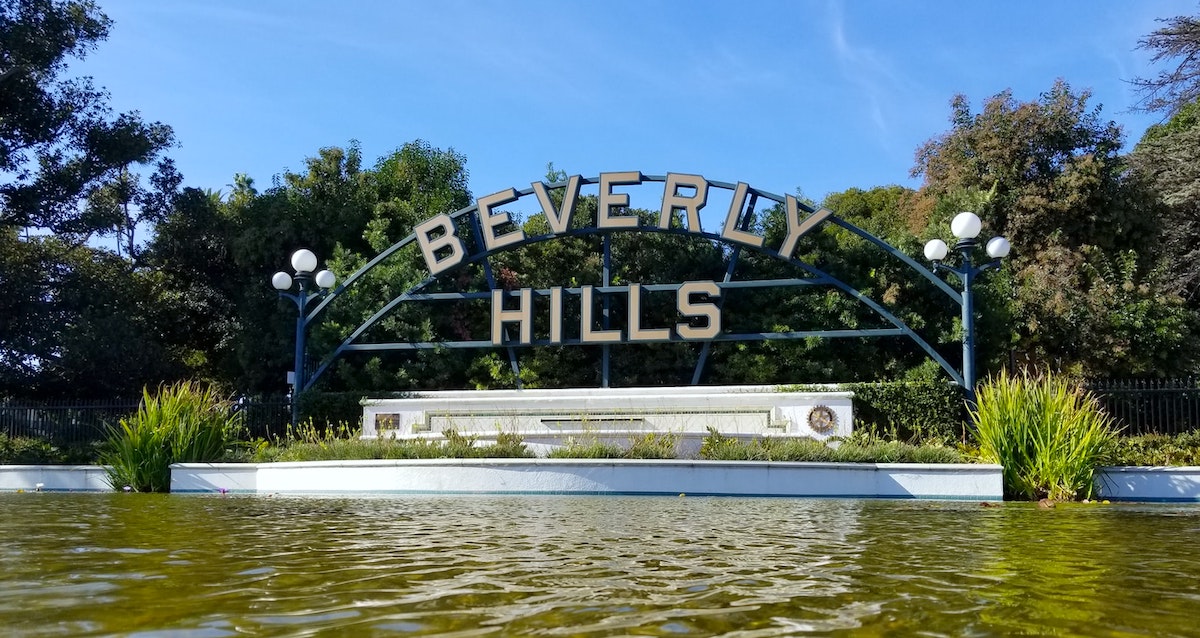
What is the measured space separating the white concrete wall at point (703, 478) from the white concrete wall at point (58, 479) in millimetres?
5410

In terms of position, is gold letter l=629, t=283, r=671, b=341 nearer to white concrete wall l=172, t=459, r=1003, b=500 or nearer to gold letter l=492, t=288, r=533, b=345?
gold letter l=492, t=288, r=533, b=345

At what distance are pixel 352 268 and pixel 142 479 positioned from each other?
27.7 ft

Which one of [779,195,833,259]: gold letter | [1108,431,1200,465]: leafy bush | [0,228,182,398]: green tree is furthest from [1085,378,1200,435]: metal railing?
[0,228,182,398]: green tree

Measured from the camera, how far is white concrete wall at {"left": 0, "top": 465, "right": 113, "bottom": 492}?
47.4 feet

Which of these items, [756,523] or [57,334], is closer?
[756,523]

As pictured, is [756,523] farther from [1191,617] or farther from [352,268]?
[352,268]

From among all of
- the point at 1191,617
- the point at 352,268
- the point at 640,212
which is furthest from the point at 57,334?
the point at 1191,617

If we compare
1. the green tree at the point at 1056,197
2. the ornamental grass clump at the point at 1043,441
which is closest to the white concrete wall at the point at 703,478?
the ornamental grass clump at the point at 1043,441

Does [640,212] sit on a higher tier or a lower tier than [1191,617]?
higher

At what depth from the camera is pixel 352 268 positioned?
2141 cm

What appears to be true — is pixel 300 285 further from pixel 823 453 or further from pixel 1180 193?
pixel 1180 193

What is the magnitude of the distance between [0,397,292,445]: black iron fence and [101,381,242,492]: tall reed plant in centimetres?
334

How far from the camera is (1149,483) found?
483 inches

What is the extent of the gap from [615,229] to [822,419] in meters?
5.51
